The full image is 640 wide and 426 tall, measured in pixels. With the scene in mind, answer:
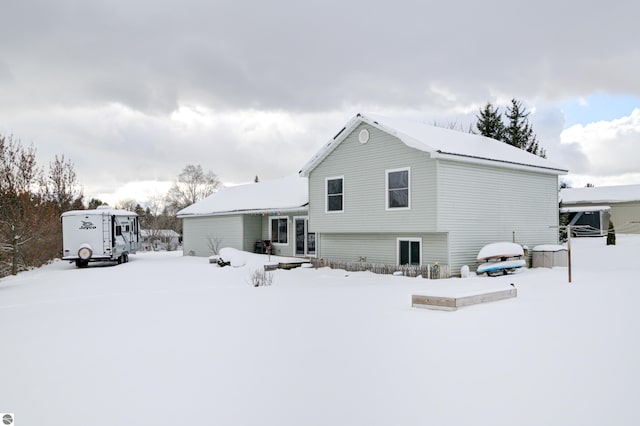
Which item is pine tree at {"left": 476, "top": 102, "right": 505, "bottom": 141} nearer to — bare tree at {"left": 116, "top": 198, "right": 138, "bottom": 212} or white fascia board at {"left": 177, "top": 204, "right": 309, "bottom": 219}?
white fascia board at {"left": 177, "top": 204, "right": 309, "bottom": 219}

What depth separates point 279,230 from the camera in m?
25.9

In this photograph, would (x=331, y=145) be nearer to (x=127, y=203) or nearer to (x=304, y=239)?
(x=304, y=239)

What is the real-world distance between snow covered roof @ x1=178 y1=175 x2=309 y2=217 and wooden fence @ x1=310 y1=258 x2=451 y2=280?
4.39m

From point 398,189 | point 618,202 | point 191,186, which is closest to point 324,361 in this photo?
point 398,189

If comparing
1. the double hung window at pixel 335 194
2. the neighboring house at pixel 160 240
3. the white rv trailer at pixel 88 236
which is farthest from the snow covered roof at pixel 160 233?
the double hung window at pixel 335 194

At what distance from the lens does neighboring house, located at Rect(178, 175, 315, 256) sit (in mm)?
24392

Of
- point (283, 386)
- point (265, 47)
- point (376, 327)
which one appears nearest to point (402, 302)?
point (376, 327)

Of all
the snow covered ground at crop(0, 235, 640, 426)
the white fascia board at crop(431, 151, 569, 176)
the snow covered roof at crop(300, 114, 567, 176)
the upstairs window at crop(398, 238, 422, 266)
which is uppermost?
the snow covered roof at crop(300, 114, 567, 176)

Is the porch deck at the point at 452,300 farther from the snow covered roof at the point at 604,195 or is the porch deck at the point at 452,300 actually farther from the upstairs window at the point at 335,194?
the snow covered roof at the point at 604,195

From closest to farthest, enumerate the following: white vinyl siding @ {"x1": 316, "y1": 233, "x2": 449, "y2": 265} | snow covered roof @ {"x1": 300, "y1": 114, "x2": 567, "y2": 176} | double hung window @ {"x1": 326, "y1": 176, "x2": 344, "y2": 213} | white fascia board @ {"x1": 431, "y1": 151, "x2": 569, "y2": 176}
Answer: white fascia board @ {"x1": 431, "y1": 151, "x2": 569, "y2": 176} → snow covered roof @ {"x1": 300, "y1": 114, "x2": 567, "y2": 176} → white vinyl siding @ {"x1": 316, "y1": 233, "x2": 449, "y2": 265} → double hung window @ {"x1": 326, "y1": 176, "x2": 344, "y2": 213}

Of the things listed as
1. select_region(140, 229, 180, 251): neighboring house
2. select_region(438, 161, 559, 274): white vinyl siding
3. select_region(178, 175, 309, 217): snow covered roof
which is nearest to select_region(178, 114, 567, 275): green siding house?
select_region(438, 161, 559, 274): white vinyl siding

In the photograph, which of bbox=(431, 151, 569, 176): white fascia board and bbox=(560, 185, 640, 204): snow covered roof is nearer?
bbox=(431, 151, 569, 176): white fascia board

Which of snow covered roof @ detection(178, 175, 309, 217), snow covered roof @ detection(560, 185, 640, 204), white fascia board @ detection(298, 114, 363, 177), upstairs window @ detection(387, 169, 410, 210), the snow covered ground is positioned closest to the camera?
the snow covered ground

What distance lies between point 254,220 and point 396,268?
1162cm
